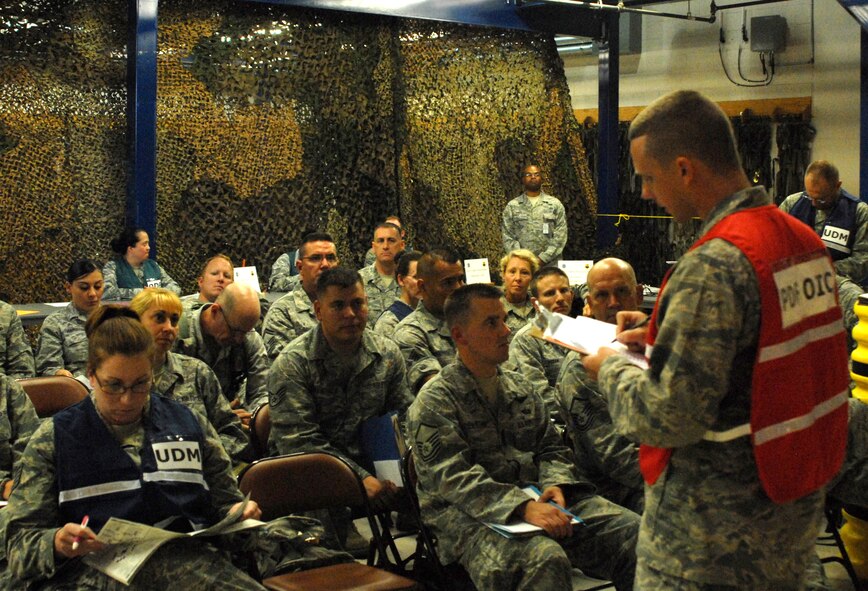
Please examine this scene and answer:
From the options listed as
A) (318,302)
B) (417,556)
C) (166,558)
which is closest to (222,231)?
(318,302)

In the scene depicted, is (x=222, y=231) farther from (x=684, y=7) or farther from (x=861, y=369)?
(x=684, y=7)

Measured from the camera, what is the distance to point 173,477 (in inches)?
110

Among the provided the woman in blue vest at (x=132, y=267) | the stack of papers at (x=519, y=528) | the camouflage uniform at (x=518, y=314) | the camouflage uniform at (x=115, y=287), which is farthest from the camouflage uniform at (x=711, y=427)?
the woman in blue vest at (x=132, y=267)

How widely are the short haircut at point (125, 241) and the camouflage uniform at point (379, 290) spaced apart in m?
1.94

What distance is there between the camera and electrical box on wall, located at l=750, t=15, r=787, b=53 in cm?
1313

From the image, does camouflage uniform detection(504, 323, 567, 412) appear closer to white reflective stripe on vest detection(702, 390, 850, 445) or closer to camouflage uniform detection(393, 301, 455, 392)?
camouflage uniform detection(393, 301, 455, 392)

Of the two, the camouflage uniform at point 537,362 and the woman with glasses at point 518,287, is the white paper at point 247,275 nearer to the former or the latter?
the woman with glasses at point 518,287

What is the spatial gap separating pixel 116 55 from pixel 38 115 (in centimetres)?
85

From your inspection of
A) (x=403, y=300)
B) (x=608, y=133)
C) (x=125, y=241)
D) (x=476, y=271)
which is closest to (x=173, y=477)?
(x=403, y=300)

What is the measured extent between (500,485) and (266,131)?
6969 mm

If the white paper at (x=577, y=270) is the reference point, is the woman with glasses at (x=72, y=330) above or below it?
below

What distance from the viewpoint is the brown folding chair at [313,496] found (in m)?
3.17

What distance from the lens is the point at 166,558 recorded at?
2680mm

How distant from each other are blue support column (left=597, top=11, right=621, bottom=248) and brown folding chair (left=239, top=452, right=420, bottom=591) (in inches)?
353
